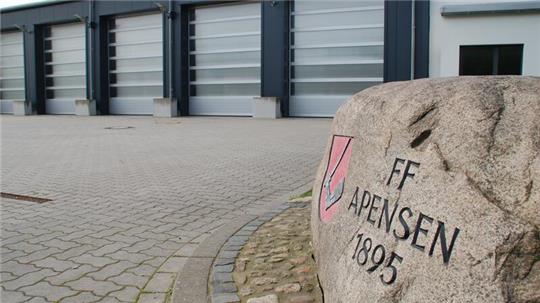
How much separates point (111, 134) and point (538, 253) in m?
14.7

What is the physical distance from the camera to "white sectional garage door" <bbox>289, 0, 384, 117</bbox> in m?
21.0

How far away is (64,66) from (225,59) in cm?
1069

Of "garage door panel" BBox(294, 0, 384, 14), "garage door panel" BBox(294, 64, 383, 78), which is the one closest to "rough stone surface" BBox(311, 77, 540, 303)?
"garage door panel" BBox(294, 64, 383, 78)

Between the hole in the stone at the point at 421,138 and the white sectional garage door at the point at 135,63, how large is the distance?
23984mm

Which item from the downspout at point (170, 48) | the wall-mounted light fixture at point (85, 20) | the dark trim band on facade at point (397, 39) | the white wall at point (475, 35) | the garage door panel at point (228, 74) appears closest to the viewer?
the white wall at point (475, 35)

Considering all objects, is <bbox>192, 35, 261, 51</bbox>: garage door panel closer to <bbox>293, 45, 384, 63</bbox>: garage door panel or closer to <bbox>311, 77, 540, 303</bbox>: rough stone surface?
<bbox>293, 45, 384, 63</bbox>: garage door panel

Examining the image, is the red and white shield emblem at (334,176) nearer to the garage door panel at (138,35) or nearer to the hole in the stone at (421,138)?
the hole in the stone at (421,138)

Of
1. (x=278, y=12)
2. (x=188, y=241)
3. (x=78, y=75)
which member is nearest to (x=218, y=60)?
(x=278, y=12)

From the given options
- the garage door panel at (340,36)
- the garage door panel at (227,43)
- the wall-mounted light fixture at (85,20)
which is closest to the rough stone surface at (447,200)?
the garage door panel at (340,36)

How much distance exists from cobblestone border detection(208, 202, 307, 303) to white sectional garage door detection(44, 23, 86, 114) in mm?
25308

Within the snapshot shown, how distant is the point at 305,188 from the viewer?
22.8ft

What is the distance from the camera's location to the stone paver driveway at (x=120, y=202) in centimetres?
378

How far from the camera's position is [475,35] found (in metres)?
18.7

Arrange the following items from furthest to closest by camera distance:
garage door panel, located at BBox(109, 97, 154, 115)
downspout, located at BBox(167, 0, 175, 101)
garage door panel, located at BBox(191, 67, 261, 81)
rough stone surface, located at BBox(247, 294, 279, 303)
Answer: garage door panel, located at BBox(109, 97, 154, 115) → downspout, located at BBox(167, 0, 175, 101) → garage door panel, located at BBox(191, 67, 261, 81) → rough stone surface, located at BBox(247, 294, 279, 303)
